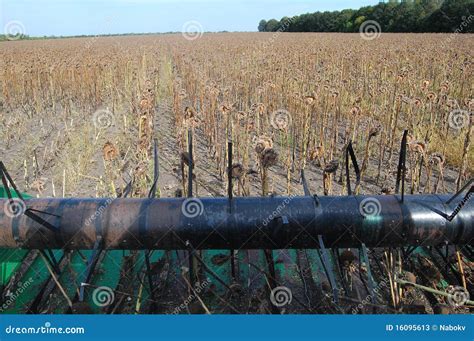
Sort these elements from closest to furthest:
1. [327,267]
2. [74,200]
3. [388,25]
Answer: [327,267], [74,200], [388,25]

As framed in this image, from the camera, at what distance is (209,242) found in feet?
8.67

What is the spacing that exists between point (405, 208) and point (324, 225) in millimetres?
575

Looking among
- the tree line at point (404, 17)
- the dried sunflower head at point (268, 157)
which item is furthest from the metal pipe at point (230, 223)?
the tree line at point (404, 17)

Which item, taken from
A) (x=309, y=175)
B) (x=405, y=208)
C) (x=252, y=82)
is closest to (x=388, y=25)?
(x=252, y=82)

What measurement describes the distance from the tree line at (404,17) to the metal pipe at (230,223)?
28.8 metres

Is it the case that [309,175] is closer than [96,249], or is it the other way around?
[96,249]

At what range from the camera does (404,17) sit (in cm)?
4409

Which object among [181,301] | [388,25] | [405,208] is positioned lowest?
[181,301]

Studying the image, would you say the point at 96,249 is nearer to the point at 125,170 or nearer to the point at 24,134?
the point at 125,170

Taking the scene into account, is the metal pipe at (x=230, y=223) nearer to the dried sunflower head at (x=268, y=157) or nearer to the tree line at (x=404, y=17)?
the dried sunflower head at (x=268, y=157)

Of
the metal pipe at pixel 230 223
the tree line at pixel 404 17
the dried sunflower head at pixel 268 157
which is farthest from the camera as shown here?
the tree line at pixel 404 17

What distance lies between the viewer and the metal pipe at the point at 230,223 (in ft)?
8.51

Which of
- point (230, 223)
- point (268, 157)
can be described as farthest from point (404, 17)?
point (230, 223)

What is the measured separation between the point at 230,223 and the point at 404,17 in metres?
48.9
